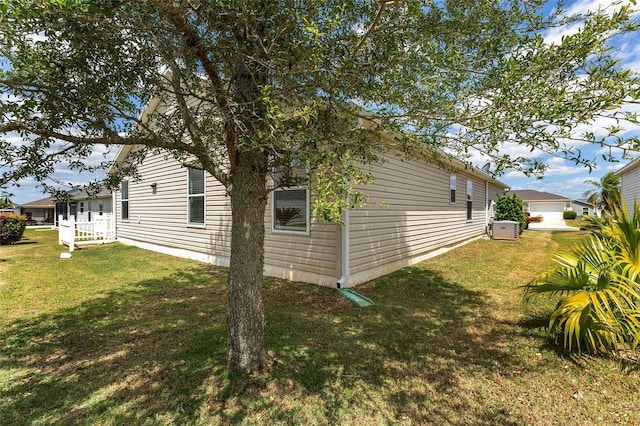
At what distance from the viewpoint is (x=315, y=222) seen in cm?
676

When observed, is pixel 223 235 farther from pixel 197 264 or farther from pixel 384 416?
pixel 384 416

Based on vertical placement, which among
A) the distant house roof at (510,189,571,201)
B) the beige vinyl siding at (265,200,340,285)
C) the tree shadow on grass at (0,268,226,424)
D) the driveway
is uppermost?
the distant house roof at (510,189,571,201)

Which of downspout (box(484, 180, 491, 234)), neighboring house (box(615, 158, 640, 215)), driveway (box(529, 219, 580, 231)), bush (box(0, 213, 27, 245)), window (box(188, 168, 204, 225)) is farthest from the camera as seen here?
driveway (box(529, 219, 580, 231))

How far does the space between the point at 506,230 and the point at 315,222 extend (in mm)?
11513

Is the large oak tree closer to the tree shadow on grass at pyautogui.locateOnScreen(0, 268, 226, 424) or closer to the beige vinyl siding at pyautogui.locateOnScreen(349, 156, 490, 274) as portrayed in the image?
the tree shadow on grass at pyautogui.locateOnScreen(0, 268, 226, 424)

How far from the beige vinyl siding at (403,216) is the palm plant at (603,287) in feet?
7.66

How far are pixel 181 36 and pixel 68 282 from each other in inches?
275

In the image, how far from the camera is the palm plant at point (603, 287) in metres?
3.35

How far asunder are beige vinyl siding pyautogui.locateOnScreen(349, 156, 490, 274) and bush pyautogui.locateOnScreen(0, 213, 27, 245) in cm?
1765

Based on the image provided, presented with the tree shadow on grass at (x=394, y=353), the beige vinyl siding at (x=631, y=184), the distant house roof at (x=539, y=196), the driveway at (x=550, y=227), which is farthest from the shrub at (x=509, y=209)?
the distant house roof at (x=539, y=196)

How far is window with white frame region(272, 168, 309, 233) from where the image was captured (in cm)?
698

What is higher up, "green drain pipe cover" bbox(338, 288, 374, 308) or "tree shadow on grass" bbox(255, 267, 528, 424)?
"green drain pipe cover" bbox(338, 288, 374, 308)

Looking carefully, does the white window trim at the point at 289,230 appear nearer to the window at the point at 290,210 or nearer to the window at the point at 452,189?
the window at the point at 290,210

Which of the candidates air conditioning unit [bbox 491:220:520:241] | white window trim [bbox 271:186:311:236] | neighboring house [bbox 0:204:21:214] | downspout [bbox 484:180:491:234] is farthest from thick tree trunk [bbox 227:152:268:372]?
downspout [bbox 484:180:491:234]
